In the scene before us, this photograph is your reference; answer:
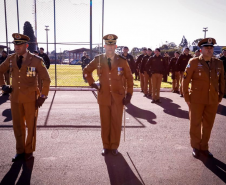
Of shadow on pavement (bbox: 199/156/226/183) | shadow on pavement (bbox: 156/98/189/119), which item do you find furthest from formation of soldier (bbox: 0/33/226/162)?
shadow on pavement (bbox: 156/98/189/119)

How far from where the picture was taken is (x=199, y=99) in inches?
169

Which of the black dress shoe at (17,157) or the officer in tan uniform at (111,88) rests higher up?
the officer in tan uniform at (111,88)

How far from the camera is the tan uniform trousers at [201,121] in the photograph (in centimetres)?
436

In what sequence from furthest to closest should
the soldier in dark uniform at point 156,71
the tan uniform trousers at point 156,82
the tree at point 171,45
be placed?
the tree at point 171,45, the tan uniform trousers at point 156,82, the soldier in dark uniform at point 156,71

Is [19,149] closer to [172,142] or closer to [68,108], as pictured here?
[172,142]

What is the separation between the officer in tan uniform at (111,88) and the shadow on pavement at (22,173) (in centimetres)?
136

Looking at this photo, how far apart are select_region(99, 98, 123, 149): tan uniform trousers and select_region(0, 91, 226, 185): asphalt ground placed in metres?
0.26

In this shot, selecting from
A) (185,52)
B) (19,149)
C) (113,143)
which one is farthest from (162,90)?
(19,149)

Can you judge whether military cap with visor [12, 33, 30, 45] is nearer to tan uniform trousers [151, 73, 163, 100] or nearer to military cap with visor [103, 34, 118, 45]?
military cap with visor [103, 34, 118, 45]

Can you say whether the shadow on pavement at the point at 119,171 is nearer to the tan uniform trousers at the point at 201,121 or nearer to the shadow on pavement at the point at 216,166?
the shadow on pavement at the point at 216,166

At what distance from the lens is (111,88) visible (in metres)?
4.36

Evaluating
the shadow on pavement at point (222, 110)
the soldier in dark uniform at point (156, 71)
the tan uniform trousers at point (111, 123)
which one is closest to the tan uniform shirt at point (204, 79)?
the tan uniform trousers at point (111, 123)

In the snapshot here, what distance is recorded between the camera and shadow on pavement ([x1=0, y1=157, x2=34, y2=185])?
11.3 ft

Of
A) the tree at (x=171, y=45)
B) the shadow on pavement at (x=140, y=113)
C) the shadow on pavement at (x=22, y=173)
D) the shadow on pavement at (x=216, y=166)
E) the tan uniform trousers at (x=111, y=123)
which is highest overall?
the tree at (x=171, y=45)
